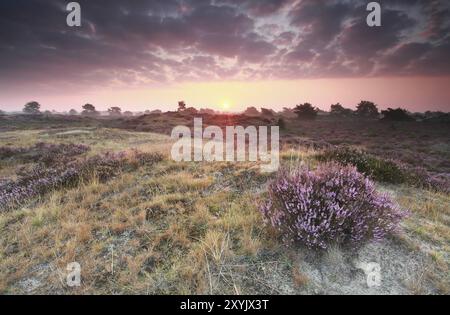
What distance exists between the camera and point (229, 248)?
13.7ft

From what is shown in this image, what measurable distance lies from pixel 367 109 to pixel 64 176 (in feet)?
229

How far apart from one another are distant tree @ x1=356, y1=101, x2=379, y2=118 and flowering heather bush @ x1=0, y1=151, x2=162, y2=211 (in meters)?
66.7

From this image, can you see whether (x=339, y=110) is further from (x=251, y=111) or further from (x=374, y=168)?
(x=374, y=168)

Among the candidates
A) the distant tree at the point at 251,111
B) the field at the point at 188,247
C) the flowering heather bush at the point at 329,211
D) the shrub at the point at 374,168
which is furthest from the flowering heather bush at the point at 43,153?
the distant tree at the point at 251,111

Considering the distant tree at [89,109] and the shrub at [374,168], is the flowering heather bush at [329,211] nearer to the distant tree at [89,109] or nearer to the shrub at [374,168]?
the shrub at [374,168]

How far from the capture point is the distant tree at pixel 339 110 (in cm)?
7182

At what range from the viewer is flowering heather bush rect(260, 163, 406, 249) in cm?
393

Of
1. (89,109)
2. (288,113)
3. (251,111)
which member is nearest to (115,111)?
(89,109)

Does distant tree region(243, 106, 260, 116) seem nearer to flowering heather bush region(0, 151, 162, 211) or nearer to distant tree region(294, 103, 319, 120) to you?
distant tree region(294, 103, 319, 120)

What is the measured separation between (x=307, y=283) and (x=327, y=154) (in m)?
6.67

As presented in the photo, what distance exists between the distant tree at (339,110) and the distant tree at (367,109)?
3.69 m
